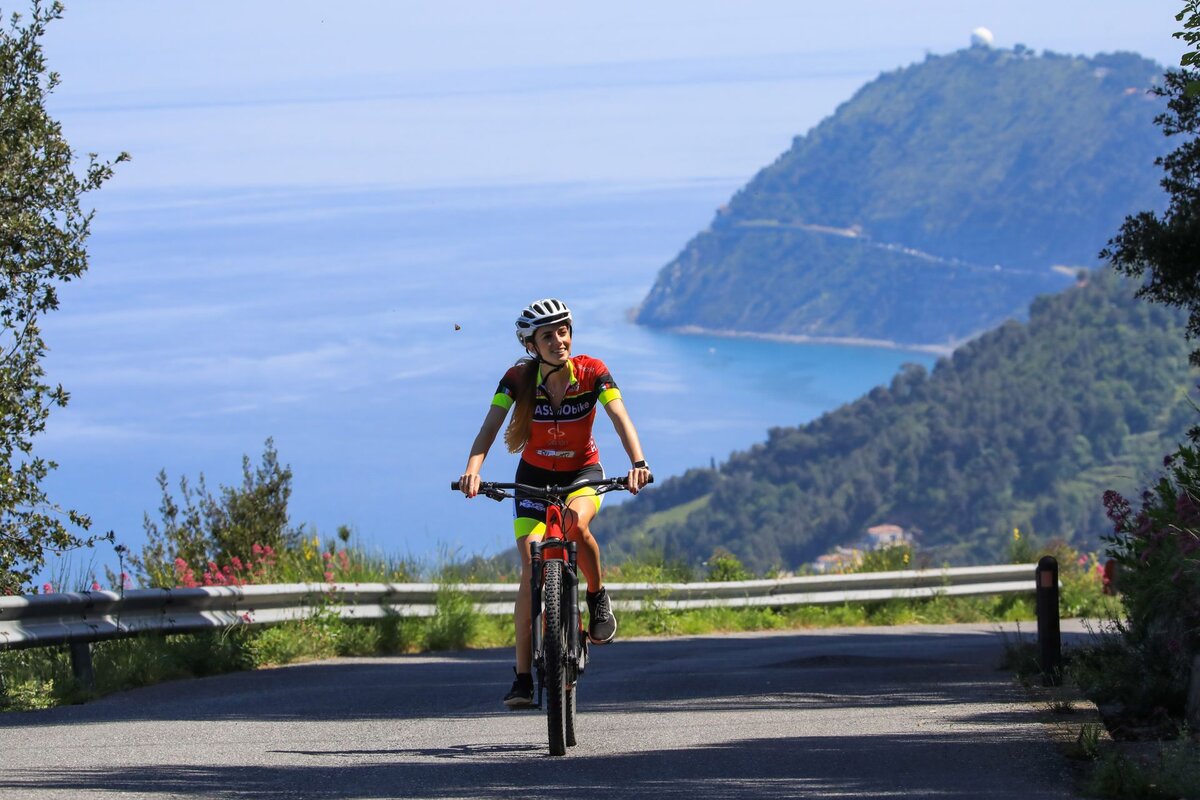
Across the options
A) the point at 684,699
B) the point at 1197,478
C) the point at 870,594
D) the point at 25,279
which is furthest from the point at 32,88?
the point at 870,594

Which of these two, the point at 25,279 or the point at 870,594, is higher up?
the point at 25,279

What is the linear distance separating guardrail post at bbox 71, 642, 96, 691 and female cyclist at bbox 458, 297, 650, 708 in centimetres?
357

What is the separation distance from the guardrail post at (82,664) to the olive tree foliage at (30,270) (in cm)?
207

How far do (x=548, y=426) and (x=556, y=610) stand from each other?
1.02m

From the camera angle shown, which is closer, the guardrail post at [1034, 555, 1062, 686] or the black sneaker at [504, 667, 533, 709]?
the black sneaker at [504, 667, 533, 709]

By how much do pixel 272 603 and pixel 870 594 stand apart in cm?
878

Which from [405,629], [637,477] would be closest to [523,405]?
[637,477]

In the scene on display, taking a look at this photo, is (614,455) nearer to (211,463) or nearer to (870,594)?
(211,463)

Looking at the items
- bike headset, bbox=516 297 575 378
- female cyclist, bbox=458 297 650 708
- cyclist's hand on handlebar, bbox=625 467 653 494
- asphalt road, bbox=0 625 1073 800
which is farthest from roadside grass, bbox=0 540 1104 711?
cyclist's hand on handlebar, bbox=625 467 653 494

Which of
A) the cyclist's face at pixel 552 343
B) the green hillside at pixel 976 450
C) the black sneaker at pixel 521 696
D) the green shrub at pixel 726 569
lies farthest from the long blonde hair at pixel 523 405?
the green hillside at pixel 976 450

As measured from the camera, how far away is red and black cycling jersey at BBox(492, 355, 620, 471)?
27.6 feet

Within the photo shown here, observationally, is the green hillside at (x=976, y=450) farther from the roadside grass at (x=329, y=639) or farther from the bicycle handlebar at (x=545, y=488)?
the bicycle handlebar at (x=545, y=488)

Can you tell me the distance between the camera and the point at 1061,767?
7.77 metres

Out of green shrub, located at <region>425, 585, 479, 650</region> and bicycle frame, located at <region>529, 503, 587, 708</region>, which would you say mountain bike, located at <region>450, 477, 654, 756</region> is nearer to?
bicycle frame, located at <region>529, 503, 587, 708</region>
